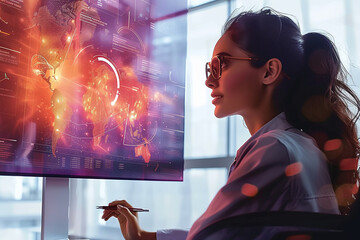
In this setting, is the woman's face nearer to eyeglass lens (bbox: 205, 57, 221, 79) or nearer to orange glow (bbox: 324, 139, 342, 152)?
eyeglass lens (bbox: 205, 57, 221, 79)

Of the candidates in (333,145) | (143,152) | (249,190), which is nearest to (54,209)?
(143,152)

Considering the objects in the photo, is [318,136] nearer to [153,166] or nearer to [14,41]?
[153,166]

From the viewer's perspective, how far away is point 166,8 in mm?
1904

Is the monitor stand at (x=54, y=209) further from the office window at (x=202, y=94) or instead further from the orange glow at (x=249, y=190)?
the office window at (x=202, y=94)

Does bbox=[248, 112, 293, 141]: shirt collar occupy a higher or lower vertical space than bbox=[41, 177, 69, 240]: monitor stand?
higher

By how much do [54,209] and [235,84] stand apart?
2.66 ft

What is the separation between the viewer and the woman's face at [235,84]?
3.68 ft

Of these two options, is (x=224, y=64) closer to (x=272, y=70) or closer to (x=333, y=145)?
(x=272, y=70)

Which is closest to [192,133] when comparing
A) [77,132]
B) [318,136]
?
[77,132]

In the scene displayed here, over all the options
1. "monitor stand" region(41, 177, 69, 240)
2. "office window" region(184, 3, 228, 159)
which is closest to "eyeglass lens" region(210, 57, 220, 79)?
"monitor stand" region(41, 177, 69, 240)

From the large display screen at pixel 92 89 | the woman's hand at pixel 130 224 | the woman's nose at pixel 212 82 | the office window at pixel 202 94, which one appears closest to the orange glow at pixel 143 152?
the large display screen at pixel 92 89

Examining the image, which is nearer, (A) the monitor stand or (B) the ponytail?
(B) the ponytail

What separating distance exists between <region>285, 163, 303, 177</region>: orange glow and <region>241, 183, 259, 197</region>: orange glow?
2.9 inches

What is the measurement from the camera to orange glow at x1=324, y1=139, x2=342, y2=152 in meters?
1.06
